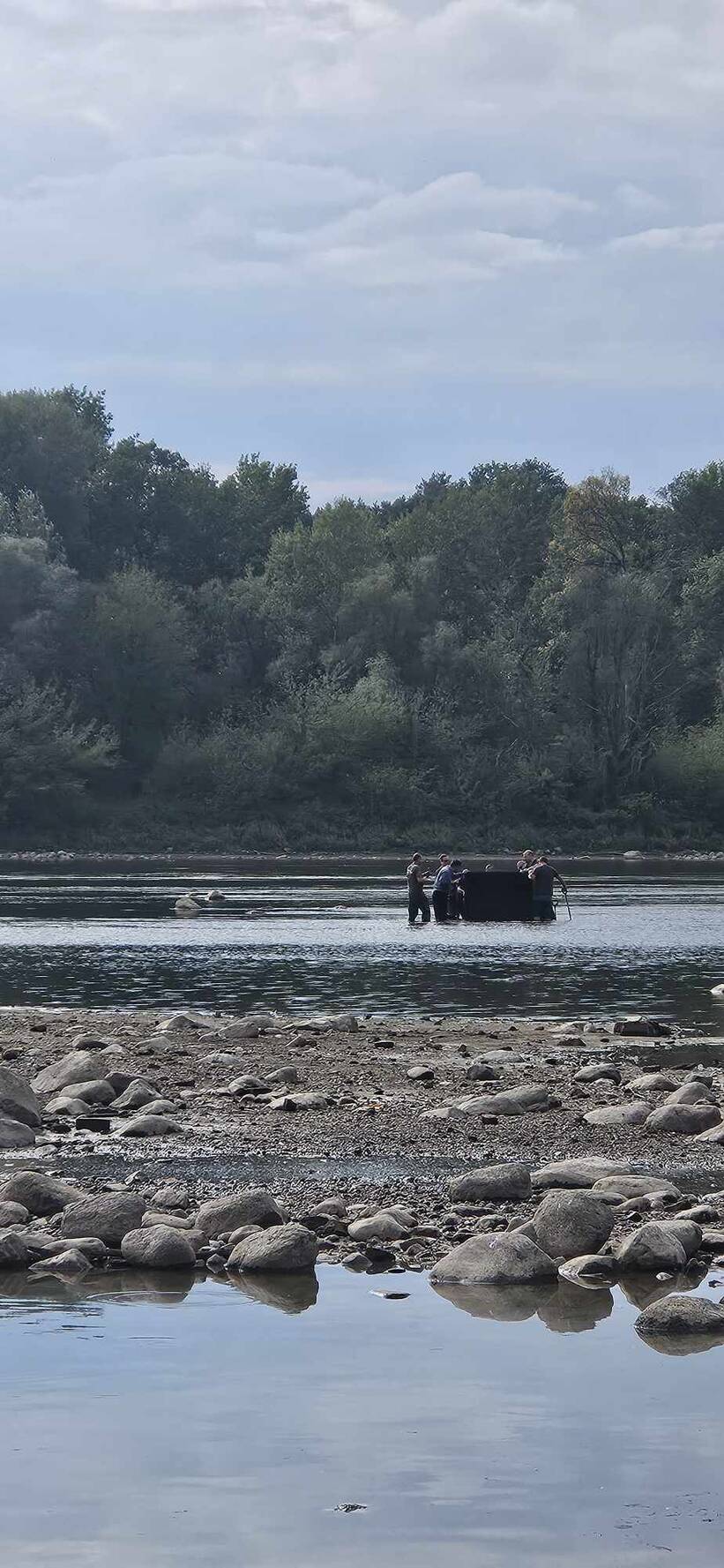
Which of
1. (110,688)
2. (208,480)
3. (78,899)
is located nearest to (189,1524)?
(78,899)

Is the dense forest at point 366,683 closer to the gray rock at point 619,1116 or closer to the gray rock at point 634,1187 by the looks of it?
the gray rock at point 619,1116

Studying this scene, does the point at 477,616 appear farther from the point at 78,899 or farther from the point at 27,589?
the point at 78,899

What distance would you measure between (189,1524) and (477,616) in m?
123

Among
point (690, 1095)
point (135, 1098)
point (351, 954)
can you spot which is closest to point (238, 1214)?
point (135, 1098)

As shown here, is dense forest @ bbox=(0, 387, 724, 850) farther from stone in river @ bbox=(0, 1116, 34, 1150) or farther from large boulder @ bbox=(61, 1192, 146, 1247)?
large boulder @ bbox=(61, 1192, 146, 1247)

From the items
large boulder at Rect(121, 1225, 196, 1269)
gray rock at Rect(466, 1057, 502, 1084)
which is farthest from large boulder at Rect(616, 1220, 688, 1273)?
gray rock at Rect(466, 1057, 502, 1084)

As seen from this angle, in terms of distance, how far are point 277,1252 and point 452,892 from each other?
41288 millimetres

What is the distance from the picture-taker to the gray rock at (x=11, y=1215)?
13.2 metres

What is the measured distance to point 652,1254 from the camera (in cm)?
1220

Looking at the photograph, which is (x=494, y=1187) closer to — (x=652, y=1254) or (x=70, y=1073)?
(x=652, y=1254)

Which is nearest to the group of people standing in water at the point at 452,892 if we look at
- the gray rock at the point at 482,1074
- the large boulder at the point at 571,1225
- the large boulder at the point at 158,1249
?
the gray rock at the point at 482,1074

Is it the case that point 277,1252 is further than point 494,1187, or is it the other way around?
point 494,1187

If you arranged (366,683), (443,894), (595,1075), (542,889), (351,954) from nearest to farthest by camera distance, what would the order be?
(595,1075), (351,954), (542,889), (443,894), (366,683)

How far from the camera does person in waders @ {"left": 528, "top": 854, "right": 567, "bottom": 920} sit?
5262 centimetres
